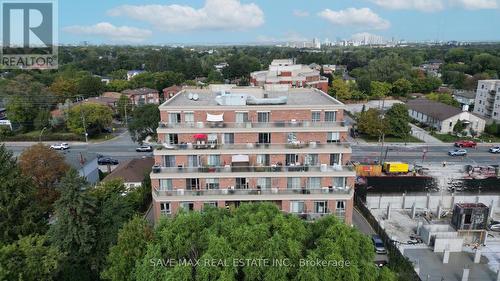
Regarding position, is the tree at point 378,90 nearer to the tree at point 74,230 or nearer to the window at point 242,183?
the window at point 242,183

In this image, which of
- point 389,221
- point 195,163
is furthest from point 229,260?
point 389,221

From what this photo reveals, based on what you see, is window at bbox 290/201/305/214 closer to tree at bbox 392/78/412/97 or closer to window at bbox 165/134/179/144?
window at bbox 165/134/179/144

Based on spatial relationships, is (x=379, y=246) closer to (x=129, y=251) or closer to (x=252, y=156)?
(x=252, y=156)

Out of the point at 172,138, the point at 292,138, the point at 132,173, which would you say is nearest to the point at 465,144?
the point at 292,138

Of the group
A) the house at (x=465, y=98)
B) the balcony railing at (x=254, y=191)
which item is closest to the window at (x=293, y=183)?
the balcony railing at (x=254, y=191)

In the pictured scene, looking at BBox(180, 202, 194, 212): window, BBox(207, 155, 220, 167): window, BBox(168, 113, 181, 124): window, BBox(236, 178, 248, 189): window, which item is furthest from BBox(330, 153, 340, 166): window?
BBox(168, 113, 181, 124): window
